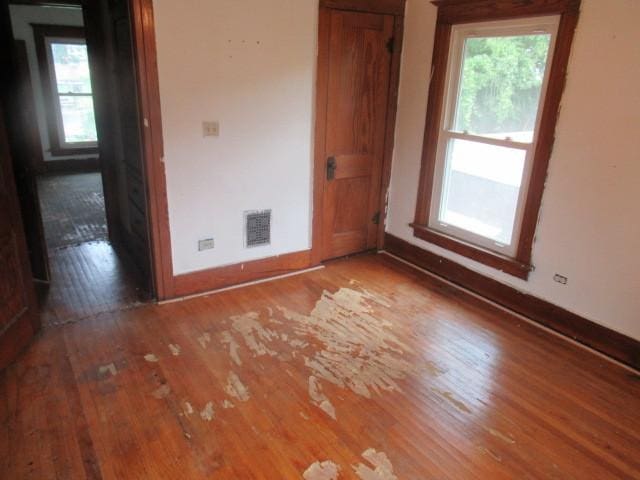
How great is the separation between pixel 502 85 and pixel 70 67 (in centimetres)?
676

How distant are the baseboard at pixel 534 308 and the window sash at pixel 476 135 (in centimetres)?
26

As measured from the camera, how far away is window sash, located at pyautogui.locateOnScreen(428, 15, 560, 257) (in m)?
2.93

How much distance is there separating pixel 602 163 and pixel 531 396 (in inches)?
56.9

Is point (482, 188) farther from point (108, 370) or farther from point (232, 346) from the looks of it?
point (108, 370)

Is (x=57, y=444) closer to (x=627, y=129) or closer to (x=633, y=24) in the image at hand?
(x=627, y=129)

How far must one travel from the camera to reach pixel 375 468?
1.96 m

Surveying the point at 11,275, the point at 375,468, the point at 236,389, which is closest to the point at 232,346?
the point at 236,389

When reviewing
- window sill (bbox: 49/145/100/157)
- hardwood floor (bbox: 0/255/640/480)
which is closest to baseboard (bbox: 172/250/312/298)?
hardwood floor (bbox: 0/255/640/480)

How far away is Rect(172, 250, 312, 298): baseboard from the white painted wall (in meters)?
5.35

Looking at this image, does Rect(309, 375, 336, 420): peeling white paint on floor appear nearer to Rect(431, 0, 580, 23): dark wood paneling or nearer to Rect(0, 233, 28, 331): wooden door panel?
Rect(0, 233, 28, 331): wooden door panel

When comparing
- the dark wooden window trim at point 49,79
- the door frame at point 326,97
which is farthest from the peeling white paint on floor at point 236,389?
the dark wooden window trim at point 49,79

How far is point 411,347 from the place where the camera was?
288 cm

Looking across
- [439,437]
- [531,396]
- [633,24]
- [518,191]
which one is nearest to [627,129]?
[633,24]

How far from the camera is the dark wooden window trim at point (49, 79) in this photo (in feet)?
22.1
